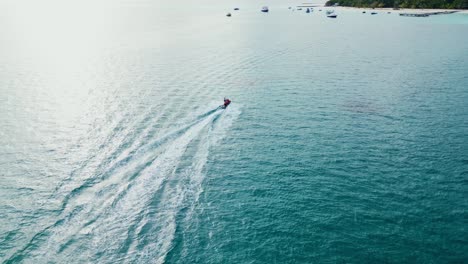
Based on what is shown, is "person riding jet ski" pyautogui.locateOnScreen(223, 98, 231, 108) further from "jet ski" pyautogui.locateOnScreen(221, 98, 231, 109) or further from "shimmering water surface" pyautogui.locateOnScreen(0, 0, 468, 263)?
"shimmering water surface" pyautogui.locateOnScreen(0, 0, 468, 263)

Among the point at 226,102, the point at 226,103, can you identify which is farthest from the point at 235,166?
the point at 226,102

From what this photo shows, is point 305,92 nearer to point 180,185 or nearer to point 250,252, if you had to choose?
point 180,185

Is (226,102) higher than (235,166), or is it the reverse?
(226,102)

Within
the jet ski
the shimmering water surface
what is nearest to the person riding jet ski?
the jet ski

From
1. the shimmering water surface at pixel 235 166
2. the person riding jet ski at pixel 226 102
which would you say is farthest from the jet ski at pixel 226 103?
the shimmering water surface at pixel 235 166

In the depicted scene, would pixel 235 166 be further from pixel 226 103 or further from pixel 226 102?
pixel 226 102

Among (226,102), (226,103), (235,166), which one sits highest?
(226,102)

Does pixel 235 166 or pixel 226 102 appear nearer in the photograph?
pixel 235 166

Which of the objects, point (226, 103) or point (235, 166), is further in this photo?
point (226, 103)
